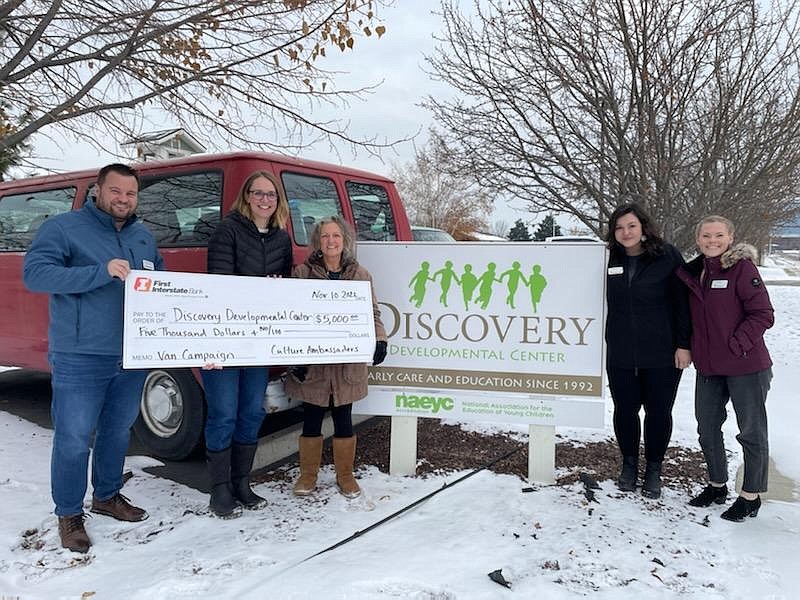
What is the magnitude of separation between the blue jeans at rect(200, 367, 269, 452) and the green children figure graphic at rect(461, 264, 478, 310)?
1.36 m

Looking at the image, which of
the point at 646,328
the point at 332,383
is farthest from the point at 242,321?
the point at 646,328

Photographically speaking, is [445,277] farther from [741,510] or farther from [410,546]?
[741,510]

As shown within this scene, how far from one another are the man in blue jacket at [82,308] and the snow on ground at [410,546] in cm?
33

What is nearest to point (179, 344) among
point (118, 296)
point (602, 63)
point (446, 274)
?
point (118, 296)

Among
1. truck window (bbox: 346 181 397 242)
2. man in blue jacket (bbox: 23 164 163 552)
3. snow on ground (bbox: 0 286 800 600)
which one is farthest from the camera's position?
truck window (bbox: 346 181 397 242)

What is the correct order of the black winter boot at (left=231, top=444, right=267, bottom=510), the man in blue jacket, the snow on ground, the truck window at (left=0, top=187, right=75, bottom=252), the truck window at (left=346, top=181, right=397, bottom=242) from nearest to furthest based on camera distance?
the snow on ground
the man in blue jacket
the black winter boot at (left=231, top=444, right=267, bottom=510)
the truck window at (left=346, top=181, right=397, bottom=242)
the truck window at (left=0, top=187, right=75, bottom=252)

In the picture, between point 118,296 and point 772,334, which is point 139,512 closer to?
point 118,296

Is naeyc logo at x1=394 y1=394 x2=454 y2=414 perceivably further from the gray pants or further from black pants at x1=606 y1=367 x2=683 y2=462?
the gray pants

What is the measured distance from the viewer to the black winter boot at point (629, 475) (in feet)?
12.3

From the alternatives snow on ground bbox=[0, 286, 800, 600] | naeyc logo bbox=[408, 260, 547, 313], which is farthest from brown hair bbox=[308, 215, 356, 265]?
snow on ground bbox=[0, 286, 800, 600]

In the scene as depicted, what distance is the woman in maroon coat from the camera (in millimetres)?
3234

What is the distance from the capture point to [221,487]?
338 cm

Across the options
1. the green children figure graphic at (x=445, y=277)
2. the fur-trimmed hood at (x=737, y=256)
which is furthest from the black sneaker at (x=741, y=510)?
the green children figure graphic at (x=445, y=277)

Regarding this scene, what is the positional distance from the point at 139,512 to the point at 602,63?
5853mm
